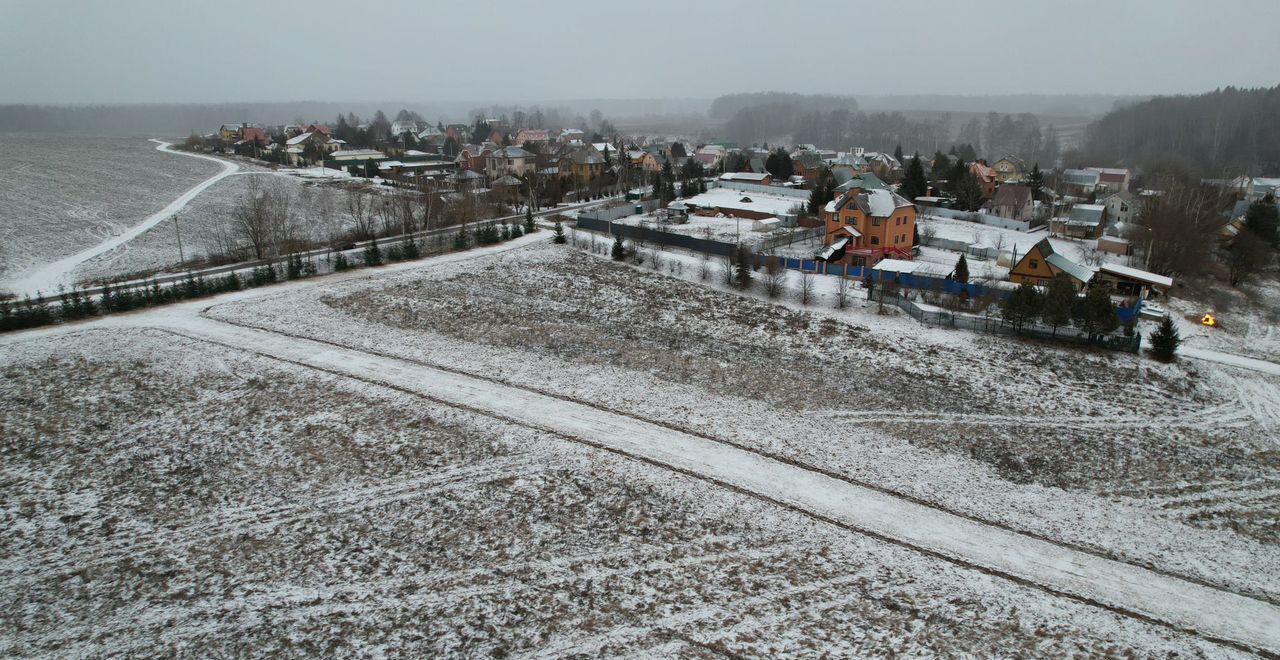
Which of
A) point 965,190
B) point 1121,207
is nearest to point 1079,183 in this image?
point 1121,207

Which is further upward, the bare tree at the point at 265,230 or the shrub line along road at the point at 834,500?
the bare tree at the point at 265,230

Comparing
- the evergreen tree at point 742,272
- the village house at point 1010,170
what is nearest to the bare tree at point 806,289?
the evergreen tree at point 742,272

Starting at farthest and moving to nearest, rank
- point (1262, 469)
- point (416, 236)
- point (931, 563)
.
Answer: point (416, 236) → point (1262, 469) → point (931, 563)

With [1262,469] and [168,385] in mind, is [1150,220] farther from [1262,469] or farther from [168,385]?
[168,385]

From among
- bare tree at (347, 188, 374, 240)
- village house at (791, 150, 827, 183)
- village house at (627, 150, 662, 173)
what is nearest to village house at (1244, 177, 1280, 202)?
village house at (791, 150, 827, 183)

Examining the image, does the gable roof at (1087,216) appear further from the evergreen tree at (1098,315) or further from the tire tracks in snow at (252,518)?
the tire tracks in snow at (252,518)

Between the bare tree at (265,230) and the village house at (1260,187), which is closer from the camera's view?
the bare tree at (265,230)

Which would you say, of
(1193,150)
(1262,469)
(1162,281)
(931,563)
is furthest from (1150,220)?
(1193,150)
